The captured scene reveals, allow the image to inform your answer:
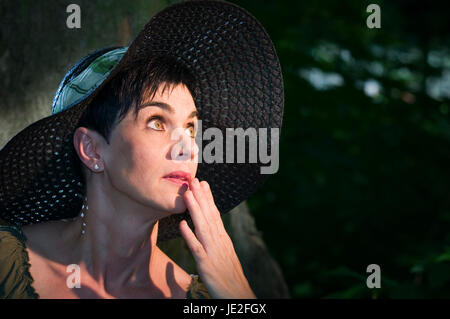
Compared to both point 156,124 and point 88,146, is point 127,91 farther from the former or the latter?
point 88,146

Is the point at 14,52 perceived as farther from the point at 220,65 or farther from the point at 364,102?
the point at 364,102

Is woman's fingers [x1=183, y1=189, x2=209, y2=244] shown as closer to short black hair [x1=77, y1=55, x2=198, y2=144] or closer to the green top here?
short black hair [x1=77, y1=55, x2=198, y2=144]

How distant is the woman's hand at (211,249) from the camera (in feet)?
5.93

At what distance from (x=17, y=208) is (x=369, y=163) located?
3.79 m

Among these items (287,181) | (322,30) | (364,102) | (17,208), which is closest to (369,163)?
(364,102)

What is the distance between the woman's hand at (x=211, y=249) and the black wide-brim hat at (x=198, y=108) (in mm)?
437

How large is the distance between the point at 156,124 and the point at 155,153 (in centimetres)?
14

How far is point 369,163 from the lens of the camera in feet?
16.6

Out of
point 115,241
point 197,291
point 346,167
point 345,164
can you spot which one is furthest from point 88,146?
point 346,167

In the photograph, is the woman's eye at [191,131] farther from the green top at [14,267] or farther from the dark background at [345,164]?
the dark background at [345,164]

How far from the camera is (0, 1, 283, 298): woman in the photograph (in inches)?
74.8

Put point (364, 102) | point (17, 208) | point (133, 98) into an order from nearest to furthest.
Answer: point (133, 98) < point (17, 208) < point (364, 102)

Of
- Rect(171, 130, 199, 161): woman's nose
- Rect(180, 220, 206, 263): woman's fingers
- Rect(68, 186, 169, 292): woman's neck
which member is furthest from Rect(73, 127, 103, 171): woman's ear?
Rect(180, 220, 206, 263): woman's fingers

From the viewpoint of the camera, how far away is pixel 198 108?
7.59 ft
